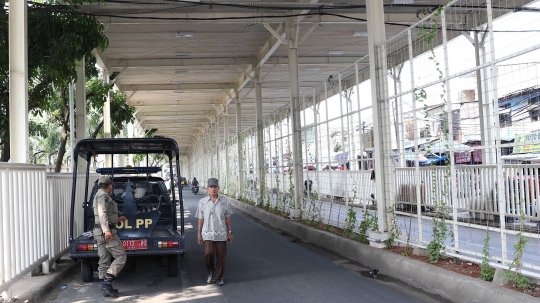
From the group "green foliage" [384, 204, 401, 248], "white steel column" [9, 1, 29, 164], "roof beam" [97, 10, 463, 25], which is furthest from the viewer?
"roof beam" [97, 10, 463, 25]

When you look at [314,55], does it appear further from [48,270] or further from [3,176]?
[3,176]

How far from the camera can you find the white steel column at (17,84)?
8.08 m

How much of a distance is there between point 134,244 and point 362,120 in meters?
5.54

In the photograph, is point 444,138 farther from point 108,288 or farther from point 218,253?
point 108,288

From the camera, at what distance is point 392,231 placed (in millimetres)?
10055

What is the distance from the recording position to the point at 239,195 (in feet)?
98.4

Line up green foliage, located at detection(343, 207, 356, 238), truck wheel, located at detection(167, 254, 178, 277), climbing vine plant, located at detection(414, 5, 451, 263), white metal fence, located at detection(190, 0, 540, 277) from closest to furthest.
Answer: white metal fence, located at detection(190, 0, 540, 277) < climbing vine plant, located at detection(414, 5, 451, 263) < truck wheel, located at detection(167, 254, 178, 277) < green foliage, located at detection(343, 207, 356, 238)

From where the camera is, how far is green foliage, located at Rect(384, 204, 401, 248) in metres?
9.91

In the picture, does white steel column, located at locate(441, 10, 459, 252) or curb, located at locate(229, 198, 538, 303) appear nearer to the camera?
curb, located at locate(229, 198, 538, 303)

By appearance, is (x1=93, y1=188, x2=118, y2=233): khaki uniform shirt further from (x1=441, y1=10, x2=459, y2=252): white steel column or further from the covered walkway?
(x1=441, y1=10, x2=459, y2=252): white steel column

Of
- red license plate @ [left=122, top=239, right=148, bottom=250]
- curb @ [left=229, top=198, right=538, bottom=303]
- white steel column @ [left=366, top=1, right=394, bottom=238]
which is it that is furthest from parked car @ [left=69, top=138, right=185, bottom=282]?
white steel column @ [left=366, top=1, right=394, bottom=238]

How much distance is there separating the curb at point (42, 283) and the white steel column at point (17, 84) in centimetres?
184

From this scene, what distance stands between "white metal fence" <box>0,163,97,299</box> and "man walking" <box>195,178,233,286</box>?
2433 mm

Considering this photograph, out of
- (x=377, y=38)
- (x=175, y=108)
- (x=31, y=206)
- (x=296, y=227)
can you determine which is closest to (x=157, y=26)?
(x=296, y=227)
